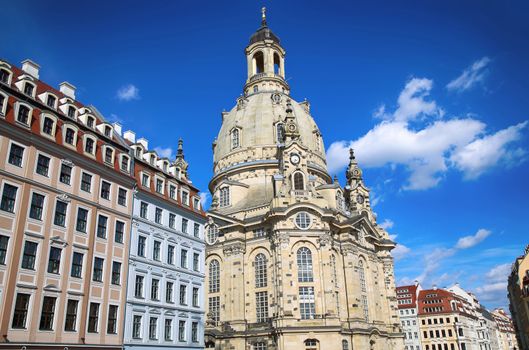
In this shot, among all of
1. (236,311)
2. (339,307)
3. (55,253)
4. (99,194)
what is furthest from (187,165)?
(55,253)

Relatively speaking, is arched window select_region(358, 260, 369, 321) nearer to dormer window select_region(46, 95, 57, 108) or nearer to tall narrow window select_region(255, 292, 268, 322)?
tall narrow window select_region(255, 292, 268, 322)

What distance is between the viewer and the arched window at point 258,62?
9076cm

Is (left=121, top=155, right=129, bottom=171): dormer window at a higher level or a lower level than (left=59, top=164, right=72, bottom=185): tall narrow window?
higher

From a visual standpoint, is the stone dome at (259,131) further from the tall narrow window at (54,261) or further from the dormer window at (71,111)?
the tall narrow window at (54,261)

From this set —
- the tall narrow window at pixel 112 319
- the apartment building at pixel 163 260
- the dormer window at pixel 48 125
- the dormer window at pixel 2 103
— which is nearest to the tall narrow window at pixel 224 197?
the apartment building at pixel 163 260

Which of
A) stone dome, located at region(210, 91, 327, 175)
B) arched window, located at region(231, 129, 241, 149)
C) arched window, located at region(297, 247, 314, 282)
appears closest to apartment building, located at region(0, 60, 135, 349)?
arched window, located at region(297, 247, 314, 282)

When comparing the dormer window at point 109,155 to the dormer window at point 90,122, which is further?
the dormer window at point 90,122

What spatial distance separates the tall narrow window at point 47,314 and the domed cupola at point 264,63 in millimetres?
62227

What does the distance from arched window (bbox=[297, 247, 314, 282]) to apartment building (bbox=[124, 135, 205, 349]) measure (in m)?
18.8

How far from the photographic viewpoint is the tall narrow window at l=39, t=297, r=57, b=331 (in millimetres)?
26688

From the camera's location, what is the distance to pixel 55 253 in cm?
2838

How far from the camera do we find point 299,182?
2442 inches

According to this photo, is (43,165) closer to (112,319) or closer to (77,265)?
(77,265)

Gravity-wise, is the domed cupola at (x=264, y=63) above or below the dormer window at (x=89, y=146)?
above
